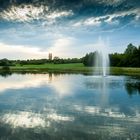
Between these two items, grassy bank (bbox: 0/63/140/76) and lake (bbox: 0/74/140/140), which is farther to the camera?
grassy bank (bbox: 0/63/140/76)

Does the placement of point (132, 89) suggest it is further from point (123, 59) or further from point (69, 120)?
point (123, 59)

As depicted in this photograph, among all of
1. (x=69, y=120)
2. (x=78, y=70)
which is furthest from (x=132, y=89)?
(x=78, y=70)

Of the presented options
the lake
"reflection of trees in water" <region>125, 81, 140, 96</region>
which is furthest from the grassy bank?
the lake

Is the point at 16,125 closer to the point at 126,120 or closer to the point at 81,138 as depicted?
the point at 81,138

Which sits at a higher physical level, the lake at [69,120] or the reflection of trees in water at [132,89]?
the lake at [69,120]

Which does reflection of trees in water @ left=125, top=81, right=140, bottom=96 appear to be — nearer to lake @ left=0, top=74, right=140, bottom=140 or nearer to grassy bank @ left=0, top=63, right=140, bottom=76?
lake @ left=0, top=74, right=140, bottom=140

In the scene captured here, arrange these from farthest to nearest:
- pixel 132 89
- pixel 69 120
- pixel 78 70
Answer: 1. pixel 78 70
2. pixel 132 89
3. pixel 69 120

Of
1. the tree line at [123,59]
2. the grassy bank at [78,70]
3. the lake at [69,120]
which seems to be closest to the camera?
the lake at [69,120]

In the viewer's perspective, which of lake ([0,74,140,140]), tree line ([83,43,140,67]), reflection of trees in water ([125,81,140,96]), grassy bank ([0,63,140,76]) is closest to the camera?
lake ([0,74,140,140])

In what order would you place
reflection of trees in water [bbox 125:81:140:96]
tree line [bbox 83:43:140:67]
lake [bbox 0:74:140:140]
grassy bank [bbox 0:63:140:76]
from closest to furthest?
lake [bbox 0:74:140:140], reflection of trees in water [bbox 125:81:140:96], grassy bank [bbox 0:63:140:76], tree line [bbox 83:43:140:67]

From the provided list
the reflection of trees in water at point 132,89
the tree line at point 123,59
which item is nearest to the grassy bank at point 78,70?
the tree line at point 123,59

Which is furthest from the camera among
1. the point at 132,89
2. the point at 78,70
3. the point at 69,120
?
the point at 78,70

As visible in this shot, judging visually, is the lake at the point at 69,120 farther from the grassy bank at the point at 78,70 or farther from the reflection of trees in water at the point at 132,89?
the grassy bank at the point at 78,70

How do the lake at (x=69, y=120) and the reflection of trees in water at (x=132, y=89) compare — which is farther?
the reflection of trees in water at (x=132, y=89)
